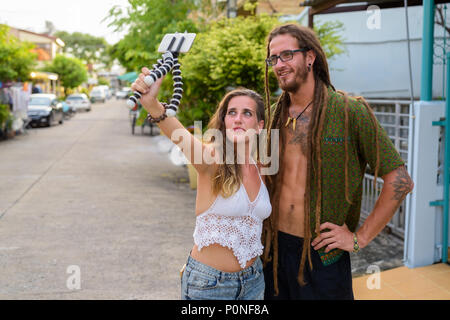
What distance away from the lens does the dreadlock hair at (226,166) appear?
87.0 inches

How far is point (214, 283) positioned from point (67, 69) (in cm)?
4965

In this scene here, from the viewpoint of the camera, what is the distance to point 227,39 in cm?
828

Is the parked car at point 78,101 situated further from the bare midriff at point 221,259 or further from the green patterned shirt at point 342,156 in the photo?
the green patterned shirt at point 342,156

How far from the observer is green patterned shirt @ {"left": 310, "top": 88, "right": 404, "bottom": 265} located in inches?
89.3

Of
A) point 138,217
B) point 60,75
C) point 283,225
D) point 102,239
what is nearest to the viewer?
point 283,225

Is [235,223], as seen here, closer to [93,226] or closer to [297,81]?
[297,81]

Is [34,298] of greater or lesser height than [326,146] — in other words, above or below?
below

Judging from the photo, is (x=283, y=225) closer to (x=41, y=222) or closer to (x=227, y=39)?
(x=41, y=222)

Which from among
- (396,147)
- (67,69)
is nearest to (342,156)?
(396,147)

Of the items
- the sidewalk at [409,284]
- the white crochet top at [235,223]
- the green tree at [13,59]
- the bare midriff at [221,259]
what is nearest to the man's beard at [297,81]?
the white crochet top at [235,223]

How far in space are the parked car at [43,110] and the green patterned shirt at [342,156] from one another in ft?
75.1

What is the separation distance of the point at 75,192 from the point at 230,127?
743 centimetres

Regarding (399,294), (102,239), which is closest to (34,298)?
(102,239)

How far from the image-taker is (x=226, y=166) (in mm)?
2256
